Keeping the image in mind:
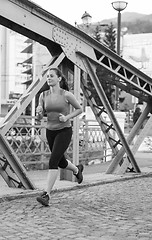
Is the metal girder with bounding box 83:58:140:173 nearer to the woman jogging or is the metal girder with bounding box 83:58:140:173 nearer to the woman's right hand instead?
the woman jogging

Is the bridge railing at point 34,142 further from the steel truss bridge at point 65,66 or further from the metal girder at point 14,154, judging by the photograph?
the metal girder at point 14,154

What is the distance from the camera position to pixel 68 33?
868 centimetres

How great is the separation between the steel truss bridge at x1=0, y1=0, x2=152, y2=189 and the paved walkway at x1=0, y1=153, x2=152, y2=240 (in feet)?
1.86

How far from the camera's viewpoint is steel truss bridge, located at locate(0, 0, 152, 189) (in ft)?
25.0

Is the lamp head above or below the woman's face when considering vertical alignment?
above

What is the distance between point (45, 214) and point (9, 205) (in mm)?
787

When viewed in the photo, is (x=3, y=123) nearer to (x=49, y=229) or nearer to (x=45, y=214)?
(x=45, y=214)

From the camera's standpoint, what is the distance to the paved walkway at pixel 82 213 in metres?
5.57

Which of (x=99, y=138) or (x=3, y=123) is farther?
(x=99, y=138)

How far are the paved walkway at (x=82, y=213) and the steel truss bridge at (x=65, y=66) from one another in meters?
0.57

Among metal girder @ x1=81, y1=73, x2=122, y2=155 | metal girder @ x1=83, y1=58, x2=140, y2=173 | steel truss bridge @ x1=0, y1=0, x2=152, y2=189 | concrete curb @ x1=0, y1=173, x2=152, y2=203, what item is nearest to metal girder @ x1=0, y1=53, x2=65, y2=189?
steel truss bridge @ x1=0, y1=0, x2=152, y2=189

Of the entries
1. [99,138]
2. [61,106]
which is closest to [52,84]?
[61,106]

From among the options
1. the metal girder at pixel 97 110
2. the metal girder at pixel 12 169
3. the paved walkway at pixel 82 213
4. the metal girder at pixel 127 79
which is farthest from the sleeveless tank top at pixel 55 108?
the metal girder at pixel 97 110

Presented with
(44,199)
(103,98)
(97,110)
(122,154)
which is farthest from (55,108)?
(122,154)
